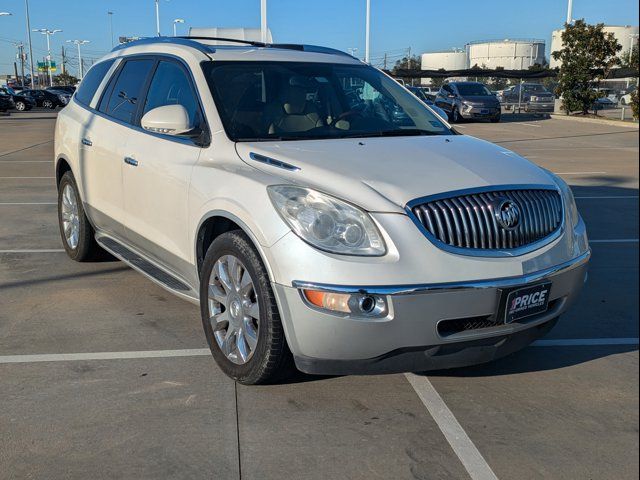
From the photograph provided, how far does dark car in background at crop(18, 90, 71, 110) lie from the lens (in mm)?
53128

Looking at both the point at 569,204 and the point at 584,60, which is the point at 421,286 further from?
the point at 584,60

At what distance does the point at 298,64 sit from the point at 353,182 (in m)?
1.82

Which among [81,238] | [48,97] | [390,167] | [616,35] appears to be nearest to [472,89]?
[616,35]

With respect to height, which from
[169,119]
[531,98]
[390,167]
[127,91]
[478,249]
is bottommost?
[531,98]

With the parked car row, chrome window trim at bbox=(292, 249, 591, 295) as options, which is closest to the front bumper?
chrome window trim at bbox=(292, 249, 591, 295)

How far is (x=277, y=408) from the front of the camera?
3523 mm

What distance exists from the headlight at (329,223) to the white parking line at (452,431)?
0.93m

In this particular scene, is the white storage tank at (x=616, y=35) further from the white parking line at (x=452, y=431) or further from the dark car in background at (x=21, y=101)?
the dark car in background at (x=21, y=101)

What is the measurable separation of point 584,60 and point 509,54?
290 feet

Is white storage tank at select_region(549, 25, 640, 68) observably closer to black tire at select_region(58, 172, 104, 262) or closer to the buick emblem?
the buick emblem

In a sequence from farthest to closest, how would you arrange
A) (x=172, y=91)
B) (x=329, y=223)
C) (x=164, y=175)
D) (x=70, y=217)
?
(x=70, y=217) → (x=172, y=91) → (x=164, y=175) → (x=329, y=223)

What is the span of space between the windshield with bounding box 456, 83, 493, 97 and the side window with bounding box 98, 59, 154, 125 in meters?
26.7

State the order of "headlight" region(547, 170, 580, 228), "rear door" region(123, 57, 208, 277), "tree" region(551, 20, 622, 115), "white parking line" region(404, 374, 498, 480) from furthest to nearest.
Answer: "tree" region(551, 20, 622, 115), "rear door" region(123, 57, 208, 277), "headlight" region(547, 170, 580, 228), "white parking line" region(404, 374, 498, 480)

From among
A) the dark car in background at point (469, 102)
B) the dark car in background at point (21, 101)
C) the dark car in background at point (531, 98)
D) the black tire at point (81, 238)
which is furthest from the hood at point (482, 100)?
the dark car in background at point (21, 101)
